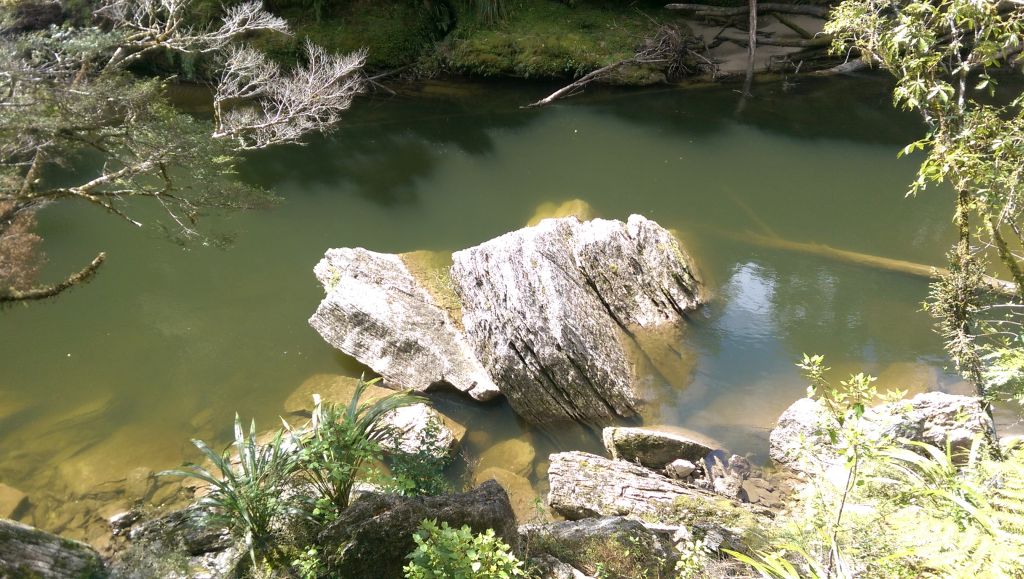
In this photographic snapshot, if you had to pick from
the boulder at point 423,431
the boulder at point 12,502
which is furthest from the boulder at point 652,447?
the boulder at point 12,502

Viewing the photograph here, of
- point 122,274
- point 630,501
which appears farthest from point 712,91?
point 122,274

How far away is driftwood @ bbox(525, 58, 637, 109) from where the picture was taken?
13.5 m

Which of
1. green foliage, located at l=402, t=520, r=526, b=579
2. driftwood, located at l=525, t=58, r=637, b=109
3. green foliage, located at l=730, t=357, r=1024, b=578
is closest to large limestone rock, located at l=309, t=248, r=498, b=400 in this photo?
green foliage, located at l=402, t=520, r=526, b=579

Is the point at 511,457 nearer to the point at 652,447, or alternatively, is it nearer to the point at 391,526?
the point at 652,447

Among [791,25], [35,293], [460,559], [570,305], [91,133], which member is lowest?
[570,305]

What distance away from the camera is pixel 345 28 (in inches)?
561

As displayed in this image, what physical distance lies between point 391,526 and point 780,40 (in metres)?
15.2

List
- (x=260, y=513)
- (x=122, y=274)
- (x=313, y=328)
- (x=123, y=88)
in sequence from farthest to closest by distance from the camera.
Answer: (x=122, y=274), (x=313, y=328), (x=123, y=88), (x=260, y=513)

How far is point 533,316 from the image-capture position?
641 centimetres

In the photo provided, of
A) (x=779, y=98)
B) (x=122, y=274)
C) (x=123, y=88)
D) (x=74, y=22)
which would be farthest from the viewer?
(x=779, y=98)

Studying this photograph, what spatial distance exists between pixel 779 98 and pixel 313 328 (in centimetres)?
1147

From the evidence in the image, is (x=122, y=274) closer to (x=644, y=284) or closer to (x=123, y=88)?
(x=123, y=88)

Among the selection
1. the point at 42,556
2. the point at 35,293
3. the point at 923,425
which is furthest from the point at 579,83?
the point at 42,556

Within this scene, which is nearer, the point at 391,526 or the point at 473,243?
the point at 391,526
